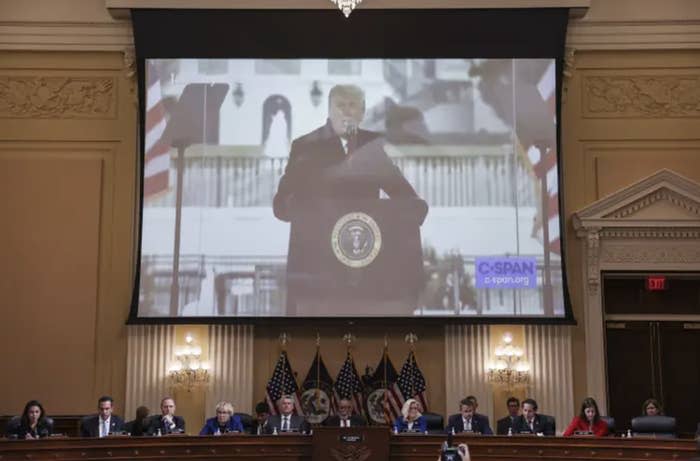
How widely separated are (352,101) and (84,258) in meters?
4.26

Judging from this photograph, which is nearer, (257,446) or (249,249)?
(257,446)

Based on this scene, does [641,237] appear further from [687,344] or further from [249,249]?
[249,249]

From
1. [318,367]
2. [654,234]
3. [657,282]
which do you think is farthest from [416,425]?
[654,234]

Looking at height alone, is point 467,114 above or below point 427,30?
below

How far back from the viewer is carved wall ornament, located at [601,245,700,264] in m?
13.2

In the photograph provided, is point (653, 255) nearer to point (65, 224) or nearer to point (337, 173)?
point (337, 173)

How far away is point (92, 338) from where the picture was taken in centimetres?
1320

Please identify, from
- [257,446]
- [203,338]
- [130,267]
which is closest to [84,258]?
[130,267]

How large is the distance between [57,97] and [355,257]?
15.7 feet

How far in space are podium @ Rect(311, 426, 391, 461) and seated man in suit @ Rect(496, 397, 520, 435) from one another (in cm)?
246

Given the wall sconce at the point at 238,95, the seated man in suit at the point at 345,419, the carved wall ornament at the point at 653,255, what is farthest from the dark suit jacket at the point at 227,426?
the carved wall ornament at the point at 653,255

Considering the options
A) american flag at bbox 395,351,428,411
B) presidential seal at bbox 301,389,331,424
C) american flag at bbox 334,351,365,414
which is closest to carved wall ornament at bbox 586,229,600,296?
american flag at bbox 395,351,428,411

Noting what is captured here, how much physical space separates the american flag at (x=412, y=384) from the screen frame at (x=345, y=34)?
4286 millimetres

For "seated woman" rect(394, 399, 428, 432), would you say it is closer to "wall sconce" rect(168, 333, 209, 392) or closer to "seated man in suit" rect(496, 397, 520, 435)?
"seated man in suit" rect(496, 397, 520, 435)
